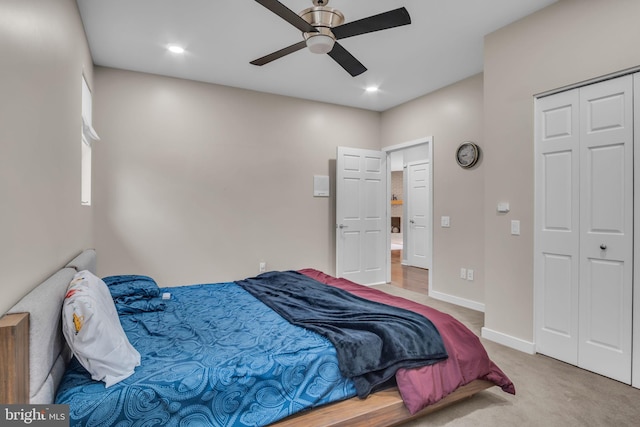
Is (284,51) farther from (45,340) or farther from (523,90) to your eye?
(45,340)

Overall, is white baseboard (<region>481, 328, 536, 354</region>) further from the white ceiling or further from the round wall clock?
the white ceiling

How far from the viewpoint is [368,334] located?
1.85 m

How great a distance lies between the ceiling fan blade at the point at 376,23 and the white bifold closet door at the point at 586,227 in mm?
1583

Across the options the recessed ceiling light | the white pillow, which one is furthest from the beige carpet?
the recessed ceiling light

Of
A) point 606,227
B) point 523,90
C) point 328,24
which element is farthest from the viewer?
point 523,90

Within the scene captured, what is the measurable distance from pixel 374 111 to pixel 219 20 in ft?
10.5

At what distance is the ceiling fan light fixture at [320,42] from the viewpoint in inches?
86.5

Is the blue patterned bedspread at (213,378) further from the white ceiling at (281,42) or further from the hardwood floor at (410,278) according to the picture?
the hardwood floor at (410,278)

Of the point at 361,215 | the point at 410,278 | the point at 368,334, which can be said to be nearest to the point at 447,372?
the point at 368,334

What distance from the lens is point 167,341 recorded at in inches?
69.2

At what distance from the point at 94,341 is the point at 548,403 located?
2564 millimetres

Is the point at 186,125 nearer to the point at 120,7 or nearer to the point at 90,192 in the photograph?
the point at 90,192

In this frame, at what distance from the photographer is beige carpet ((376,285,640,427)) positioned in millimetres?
1916

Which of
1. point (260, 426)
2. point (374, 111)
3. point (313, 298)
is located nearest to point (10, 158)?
point (260, 426)
